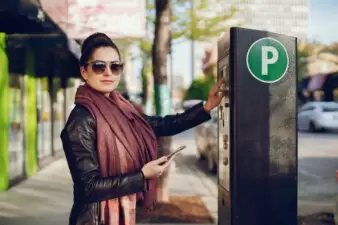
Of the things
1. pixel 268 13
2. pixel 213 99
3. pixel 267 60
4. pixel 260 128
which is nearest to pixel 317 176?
pixel 268 13

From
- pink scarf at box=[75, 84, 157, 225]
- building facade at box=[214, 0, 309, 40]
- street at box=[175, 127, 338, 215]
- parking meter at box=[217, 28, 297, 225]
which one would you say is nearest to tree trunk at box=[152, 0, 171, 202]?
street at box=[175, 127, 338, 215]

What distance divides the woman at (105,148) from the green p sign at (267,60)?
1.56 m

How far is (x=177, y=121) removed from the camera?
289 cm

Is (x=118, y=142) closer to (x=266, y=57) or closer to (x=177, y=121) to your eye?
(x=177, y=121)

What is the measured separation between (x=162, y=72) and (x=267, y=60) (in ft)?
12.1

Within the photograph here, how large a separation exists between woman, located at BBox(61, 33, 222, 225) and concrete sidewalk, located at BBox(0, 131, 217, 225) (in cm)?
426

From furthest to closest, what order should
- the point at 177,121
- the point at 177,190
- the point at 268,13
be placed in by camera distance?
the point at 268,13 < the point at 177,190 < the point at 177,121

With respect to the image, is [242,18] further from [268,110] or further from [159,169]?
[159,169]

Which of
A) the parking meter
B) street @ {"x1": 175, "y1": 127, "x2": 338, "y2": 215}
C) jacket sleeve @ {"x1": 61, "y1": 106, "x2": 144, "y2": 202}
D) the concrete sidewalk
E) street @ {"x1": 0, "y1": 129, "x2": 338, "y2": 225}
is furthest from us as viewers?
street @ {"x1": 175, "y1": 127, "x2": 338, "y2": 215}

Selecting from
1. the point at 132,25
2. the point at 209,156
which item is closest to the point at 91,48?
the point at 132,25

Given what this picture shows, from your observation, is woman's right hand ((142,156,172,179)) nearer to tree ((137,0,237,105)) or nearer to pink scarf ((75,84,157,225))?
pink scarf ((75,84,157,225))

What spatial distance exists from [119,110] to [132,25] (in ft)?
24.6

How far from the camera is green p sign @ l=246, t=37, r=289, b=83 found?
3801 mm

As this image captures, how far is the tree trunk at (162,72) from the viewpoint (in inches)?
280
